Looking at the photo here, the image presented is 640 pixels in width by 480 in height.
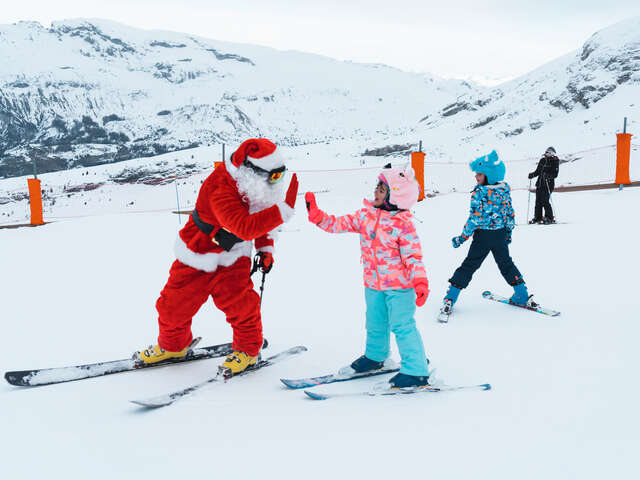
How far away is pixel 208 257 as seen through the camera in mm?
2982

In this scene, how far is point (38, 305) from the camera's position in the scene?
4.79m

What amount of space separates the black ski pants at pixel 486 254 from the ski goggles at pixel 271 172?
7.10ft

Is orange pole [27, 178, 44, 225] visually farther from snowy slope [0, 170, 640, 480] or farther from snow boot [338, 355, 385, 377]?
snow boot [338, 355, 385, 377]

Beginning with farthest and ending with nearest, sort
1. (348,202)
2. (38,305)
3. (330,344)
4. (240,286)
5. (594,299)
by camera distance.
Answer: (348,202)
(38,305)
(594,299)
(330,344)
(240,286)

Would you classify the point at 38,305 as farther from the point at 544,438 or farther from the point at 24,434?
the point at 544,438

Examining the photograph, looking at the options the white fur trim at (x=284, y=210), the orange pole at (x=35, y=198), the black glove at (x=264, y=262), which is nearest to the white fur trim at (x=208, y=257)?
the black glove at (x=264, y=262)

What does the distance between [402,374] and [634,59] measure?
103ft

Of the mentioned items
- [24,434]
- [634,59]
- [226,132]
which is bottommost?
[24,434]

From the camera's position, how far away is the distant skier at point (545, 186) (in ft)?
29.1

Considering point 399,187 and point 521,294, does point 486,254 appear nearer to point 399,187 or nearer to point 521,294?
point 521,294

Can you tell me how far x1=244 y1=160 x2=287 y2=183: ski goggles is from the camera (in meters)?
2.92

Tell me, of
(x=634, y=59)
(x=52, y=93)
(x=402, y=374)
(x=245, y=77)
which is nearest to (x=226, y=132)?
(x=52, y=93)

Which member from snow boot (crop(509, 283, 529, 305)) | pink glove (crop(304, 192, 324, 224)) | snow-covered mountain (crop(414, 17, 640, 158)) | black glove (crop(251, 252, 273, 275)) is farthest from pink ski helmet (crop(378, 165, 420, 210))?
snow-covered mountain (crop(414, 17, 640, 158))

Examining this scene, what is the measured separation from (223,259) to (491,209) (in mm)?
2513
